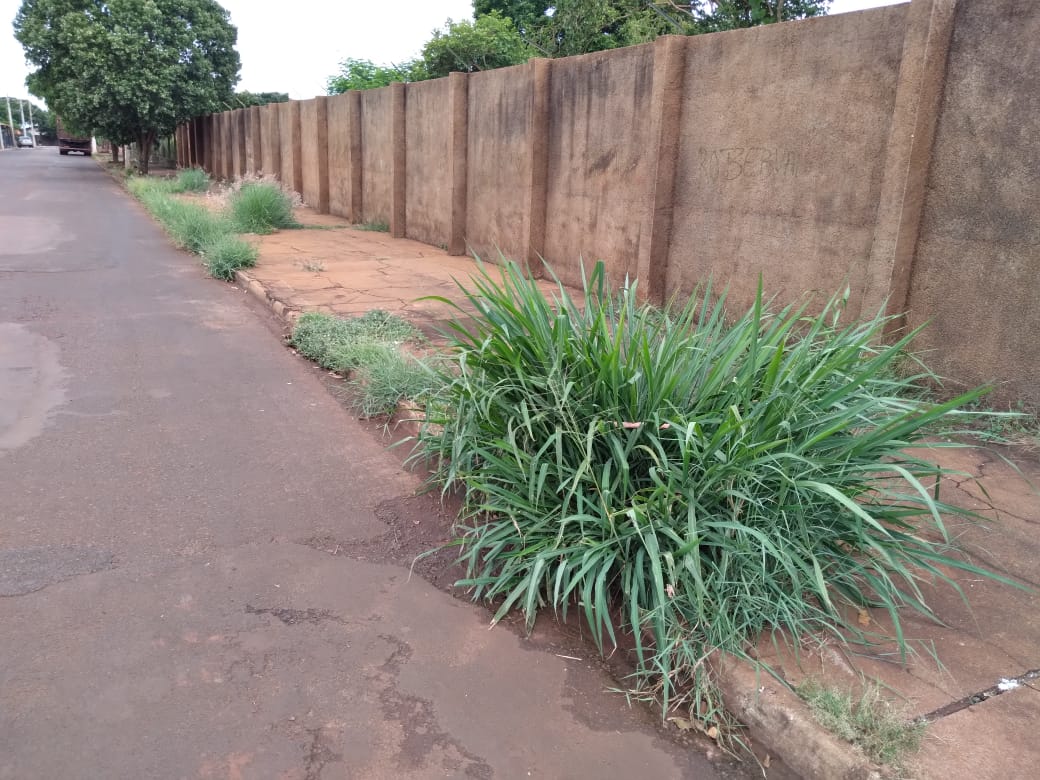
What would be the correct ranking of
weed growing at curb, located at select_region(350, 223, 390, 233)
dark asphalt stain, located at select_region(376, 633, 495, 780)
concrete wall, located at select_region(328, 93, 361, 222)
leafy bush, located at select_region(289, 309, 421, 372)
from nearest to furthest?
dark asphalt stain, located at select_region(376, 633, 495, 780), leafy bush, located at select_region(289, 309, 421, 372), weed growing at curb, located at select_region(350, 223, 390, 233), concrete wall, located at select_region(328, 93, 361, 222)

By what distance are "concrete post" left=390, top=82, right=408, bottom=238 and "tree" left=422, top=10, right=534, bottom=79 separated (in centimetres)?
901

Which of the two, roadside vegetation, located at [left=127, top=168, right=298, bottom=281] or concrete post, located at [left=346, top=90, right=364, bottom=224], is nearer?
roadside vegetation, located at [left=127, top=168, right=298, bottom=281]

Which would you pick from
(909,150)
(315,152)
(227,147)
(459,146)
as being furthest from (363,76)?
(909,150)

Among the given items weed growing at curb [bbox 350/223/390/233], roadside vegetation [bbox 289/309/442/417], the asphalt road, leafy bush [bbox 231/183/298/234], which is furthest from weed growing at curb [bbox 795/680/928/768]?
weed growing at curb [bbox 350/223/390/233]

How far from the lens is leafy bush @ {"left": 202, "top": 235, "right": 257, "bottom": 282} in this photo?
9.94 m

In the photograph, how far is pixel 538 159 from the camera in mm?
9312

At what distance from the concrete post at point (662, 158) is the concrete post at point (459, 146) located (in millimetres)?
4237

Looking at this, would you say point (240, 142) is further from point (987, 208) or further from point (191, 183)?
point (987, 208)

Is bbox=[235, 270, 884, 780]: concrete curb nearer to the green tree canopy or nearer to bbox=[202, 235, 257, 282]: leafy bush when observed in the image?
bbox=[202, 235, 257, 282]: leafy bush

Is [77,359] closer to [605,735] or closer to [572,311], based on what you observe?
[572,311]

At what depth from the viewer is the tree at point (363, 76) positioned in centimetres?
2822

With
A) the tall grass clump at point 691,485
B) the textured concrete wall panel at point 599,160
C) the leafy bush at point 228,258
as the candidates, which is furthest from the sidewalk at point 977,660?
the leafy bush at point 228,258

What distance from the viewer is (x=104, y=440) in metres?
4.76

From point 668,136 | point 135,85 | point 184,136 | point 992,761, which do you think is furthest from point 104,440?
point 184,136
